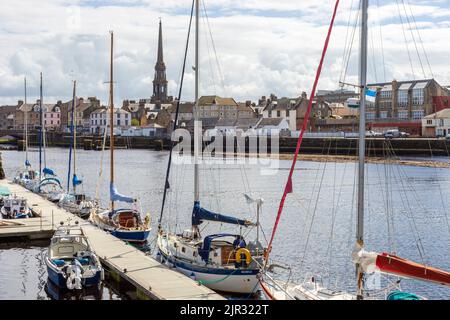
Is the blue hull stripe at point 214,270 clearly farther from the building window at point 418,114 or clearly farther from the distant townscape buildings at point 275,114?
the building window at point 418,114

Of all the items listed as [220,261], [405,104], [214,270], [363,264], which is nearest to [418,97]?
[405,104]

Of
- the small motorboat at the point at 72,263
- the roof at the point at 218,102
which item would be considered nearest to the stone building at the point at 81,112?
the roof at the point at 218,102

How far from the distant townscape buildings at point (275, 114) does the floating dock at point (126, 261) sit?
6820 cm

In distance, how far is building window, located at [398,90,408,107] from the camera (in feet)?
425

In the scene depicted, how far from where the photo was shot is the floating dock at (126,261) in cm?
2133

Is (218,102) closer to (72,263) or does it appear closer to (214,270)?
(72,263)

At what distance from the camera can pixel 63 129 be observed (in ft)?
621

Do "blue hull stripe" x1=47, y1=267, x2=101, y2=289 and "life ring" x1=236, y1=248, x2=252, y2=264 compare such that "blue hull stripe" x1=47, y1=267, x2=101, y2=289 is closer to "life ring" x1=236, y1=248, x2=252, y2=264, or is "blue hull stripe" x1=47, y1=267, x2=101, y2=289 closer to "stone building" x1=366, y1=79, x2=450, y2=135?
"life ring" x1=236, y1=248, x2=252, y2=264

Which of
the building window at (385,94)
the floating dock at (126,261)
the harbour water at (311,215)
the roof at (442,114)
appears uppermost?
the building window at (385,94)

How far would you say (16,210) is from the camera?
4028 cm

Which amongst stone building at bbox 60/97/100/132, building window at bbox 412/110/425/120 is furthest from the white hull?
stone building at bbox 60/97/100/132

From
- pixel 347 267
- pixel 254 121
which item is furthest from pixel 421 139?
pixel 347 267

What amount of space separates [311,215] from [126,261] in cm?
2083
